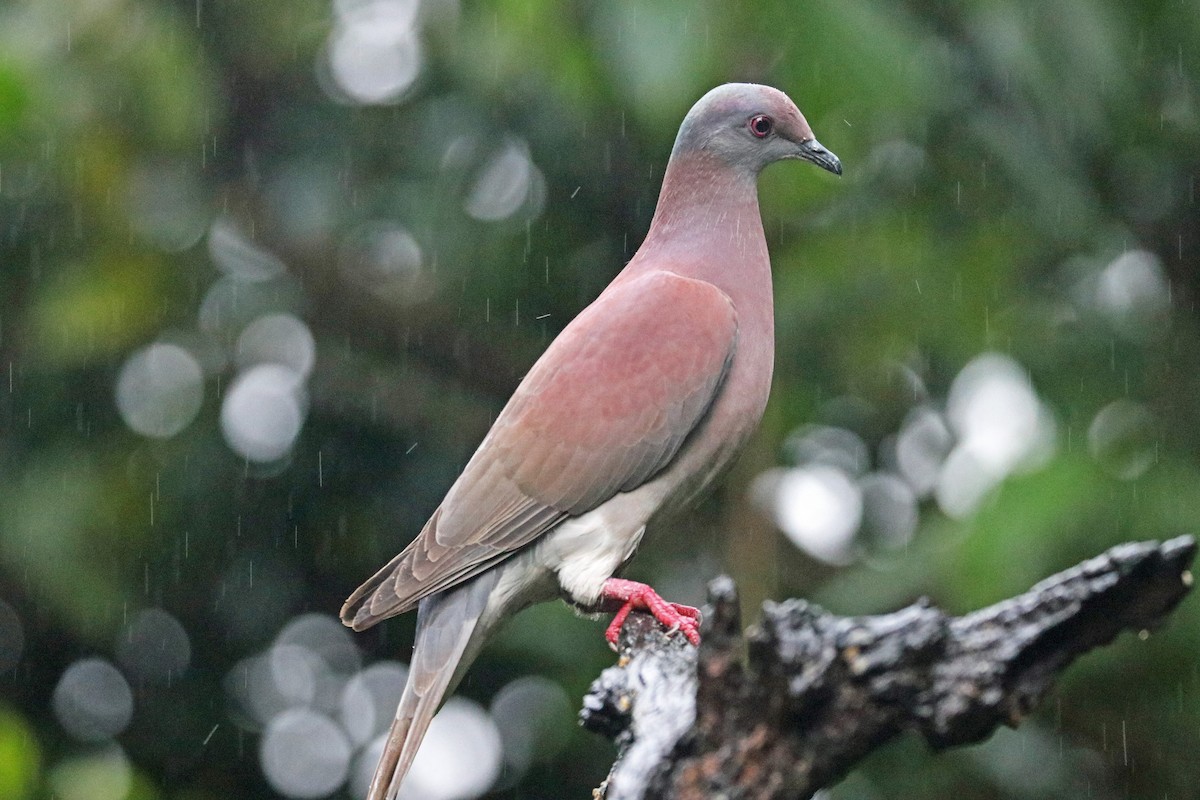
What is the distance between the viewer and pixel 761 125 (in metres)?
3.54

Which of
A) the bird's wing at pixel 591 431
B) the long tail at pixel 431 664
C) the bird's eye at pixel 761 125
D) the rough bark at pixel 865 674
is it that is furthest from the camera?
the bird's eye at pixel 761 125

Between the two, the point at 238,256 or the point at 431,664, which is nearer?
the point at 431,664

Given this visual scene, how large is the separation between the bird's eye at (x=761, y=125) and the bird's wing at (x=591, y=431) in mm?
425

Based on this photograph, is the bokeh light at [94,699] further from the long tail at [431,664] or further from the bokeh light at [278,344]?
the long tail at [431,664]

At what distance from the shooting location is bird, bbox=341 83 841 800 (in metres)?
3.16

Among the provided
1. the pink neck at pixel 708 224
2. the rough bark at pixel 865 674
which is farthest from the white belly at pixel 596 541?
the rough bark at pixel 865 674

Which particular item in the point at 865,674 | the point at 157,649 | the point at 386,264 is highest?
the point at 386,264

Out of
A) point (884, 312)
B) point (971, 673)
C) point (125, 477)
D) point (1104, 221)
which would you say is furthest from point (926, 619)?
point (125, 477)

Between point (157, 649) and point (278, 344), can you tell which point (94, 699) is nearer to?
point (157, 649)

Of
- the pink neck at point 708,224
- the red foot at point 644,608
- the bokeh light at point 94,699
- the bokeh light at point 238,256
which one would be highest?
the pink neck at point 708,224

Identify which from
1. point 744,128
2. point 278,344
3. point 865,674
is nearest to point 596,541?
point 744,128

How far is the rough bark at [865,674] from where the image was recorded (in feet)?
5.53

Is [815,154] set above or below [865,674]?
above

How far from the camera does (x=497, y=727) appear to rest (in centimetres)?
517
